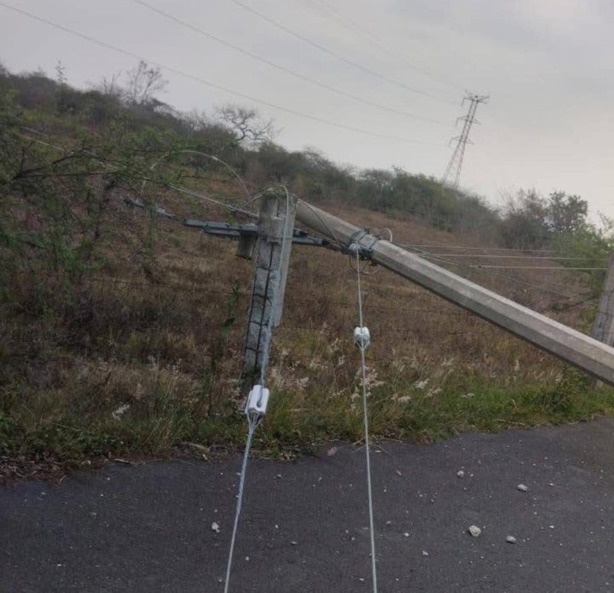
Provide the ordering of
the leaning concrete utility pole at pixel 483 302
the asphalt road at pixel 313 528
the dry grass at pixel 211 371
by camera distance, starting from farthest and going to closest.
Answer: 1. the leaning concrete utility pole at pixel 483 302
2. the dry grass at pixel 211 371
3. the asphalt road at pixel 313 528

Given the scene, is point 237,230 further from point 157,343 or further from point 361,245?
point 157,343

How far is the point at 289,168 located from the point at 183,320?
2344 centimetres

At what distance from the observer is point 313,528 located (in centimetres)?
381

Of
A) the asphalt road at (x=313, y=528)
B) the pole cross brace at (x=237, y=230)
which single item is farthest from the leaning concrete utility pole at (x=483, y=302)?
the asphalt road at (x=313, y=528)

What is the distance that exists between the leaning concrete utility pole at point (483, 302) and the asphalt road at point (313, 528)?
1002 millimetres

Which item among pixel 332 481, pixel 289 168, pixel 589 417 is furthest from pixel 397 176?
pixel 332 481

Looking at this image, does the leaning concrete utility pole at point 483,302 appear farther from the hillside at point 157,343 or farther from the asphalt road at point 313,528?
the asphalt road at point 313,528

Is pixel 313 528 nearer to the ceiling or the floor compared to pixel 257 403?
nearer to the floor

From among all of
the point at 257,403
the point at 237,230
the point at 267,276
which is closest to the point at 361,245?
the point at 267,276

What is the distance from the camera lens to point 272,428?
187 inches

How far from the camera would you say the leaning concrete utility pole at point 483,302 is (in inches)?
185

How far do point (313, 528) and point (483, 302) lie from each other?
210 cm

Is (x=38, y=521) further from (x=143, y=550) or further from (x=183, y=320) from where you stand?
(x=183, y=320)

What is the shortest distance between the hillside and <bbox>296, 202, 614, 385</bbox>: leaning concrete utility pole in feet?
1.21
